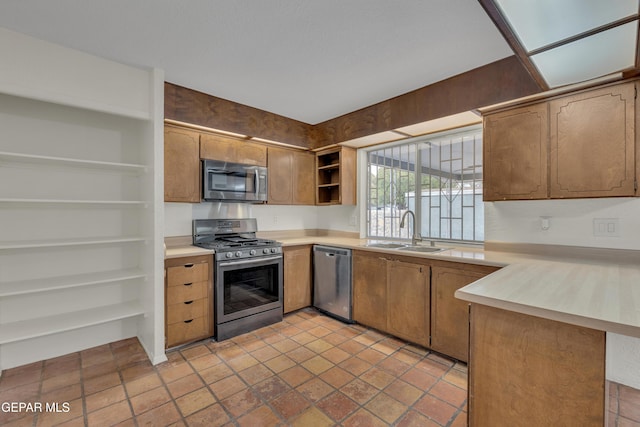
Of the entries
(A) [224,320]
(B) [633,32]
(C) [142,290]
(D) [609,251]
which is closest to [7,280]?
(C) [142,290]

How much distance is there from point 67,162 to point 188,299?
1.47 metres

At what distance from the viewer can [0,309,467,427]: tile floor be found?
176 centimetres

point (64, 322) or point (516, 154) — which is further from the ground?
point (516, 154)

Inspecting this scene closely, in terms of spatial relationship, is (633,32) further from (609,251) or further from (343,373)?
(343,373)

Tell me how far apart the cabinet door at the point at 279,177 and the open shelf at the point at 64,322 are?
1.83 meters

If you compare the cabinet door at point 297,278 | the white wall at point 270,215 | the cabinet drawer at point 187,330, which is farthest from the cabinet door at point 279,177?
the cabinet drawer at point 187,330

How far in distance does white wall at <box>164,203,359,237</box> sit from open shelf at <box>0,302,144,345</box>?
817mm

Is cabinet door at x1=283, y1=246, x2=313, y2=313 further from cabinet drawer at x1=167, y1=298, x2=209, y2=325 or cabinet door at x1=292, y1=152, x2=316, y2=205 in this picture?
cabinet drawer at x1=167, y1=298, x2=209, y2=325

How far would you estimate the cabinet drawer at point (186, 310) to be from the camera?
253 centimetres

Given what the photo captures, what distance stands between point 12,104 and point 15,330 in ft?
5.62

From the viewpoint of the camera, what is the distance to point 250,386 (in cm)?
207

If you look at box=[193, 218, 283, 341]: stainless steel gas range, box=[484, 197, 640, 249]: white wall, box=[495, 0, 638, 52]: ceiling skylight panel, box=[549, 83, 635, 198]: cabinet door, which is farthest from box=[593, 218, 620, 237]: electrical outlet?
box=[193, 218, 283, 341]: stainless steel gas range

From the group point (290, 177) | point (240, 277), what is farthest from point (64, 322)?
point (290, 177)

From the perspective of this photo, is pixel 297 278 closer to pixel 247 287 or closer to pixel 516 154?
pixel 247 287
